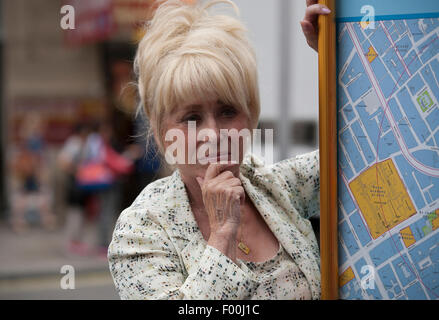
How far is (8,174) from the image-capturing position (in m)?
12.3

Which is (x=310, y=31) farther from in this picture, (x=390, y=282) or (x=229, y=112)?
(x=390, y=282)

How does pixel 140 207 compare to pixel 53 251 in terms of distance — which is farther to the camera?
pixel 53 251

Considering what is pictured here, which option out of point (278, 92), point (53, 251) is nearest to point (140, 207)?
point (278, 92)

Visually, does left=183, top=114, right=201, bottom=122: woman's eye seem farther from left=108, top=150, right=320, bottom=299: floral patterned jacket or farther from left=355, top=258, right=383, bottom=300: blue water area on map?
left=355, top=258, right=383, bottom=300: blue water area on map

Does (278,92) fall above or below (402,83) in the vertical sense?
above

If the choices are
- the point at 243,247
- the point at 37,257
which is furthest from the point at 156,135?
the point at 37,257

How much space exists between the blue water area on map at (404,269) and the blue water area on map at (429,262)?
2cm

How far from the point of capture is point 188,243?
1.90 metres

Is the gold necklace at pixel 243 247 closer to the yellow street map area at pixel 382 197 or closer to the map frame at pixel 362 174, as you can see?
the map frame at pixel 362 174

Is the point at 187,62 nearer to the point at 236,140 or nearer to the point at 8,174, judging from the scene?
the point at 236,140

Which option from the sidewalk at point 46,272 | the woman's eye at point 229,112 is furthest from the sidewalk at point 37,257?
the woman's eye at point 229,112

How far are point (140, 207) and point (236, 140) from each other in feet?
1.11

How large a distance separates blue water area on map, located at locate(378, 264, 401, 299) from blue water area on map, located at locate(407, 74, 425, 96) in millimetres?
466

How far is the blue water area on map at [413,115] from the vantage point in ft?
5.66
